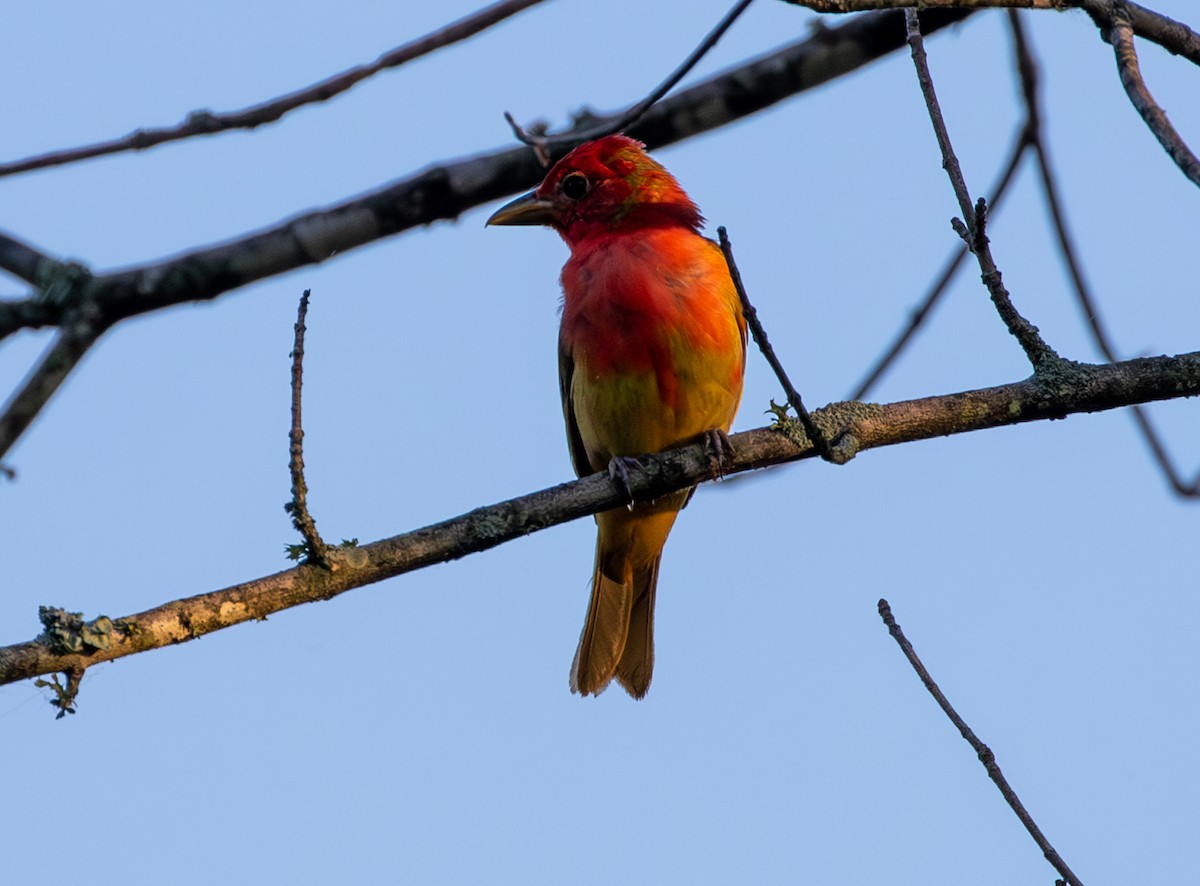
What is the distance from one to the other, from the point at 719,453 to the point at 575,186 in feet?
7.23

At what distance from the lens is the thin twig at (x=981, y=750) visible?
296cm

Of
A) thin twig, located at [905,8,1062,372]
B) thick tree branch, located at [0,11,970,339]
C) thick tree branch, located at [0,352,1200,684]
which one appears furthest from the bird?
thin twig, located at [905,8,1062,372]

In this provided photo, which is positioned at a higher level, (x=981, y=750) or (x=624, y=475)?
(x=624, y=475)

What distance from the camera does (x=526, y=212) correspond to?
21.0ft

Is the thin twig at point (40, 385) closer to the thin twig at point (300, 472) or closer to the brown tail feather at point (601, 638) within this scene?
the thin twig at point (300, 472)

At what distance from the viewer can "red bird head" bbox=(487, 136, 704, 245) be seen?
6.16 meters

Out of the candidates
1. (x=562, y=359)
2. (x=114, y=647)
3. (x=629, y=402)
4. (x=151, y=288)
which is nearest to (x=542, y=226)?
(x=562, y=359)

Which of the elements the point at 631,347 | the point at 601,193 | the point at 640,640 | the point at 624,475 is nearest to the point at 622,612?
the point at 640,640

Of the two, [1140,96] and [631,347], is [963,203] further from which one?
[631,347]

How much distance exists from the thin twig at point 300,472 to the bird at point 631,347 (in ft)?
3.83

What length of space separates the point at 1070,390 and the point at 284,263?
2.43 meters

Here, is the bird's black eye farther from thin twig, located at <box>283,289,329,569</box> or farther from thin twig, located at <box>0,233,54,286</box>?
thin twig, located at <box>283,289,329,569</box>

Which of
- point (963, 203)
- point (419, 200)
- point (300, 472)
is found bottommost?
point (300, 472)

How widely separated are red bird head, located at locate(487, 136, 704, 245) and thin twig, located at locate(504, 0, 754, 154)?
819 mm
